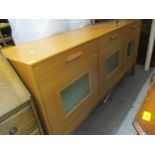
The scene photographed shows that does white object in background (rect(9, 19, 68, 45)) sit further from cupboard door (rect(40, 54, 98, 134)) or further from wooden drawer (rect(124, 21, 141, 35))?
wooden drawer (rect(124, 21, 141, 35))

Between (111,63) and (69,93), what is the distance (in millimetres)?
661

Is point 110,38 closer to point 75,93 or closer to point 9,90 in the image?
point 75,93

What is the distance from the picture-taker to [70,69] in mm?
901

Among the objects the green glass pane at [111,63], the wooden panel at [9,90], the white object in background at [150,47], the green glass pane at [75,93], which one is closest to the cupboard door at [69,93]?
the green glass pane at [75,93]

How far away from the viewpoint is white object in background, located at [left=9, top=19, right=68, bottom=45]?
105 centimetres

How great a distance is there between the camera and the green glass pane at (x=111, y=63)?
1.39 m

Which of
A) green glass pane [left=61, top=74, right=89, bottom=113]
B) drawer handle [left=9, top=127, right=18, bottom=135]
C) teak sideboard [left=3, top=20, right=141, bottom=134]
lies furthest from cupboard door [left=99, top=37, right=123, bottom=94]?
drawer handle [left=9, top=127, right=18, bottom=135]

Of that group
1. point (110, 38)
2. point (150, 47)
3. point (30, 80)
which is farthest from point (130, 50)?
point (30, 80)

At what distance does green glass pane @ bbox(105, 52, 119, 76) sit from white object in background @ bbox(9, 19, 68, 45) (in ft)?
1.85

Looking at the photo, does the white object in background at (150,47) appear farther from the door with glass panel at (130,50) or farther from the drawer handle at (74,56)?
the drawer handle at (74,56)

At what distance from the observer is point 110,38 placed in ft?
4.14

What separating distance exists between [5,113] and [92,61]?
70 centimetres

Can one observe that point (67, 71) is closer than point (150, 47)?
Yes
